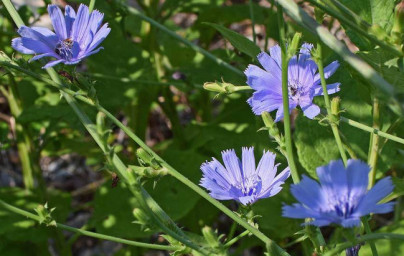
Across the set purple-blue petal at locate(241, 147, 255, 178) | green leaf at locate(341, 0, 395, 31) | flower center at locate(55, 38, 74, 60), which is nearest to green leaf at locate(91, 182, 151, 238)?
purple-blue petal at locate(241, 147, 255, 178)

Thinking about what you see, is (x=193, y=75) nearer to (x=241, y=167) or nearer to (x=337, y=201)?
(x=241, y=167)

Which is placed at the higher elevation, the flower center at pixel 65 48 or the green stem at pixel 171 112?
the flower center at pixel 65 48

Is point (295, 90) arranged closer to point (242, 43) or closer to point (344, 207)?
point (242, 43)

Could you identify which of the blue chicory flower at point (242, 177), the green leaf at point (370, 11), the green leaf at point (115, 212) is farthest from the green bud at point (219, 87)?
the green leaf at point (115, 212)

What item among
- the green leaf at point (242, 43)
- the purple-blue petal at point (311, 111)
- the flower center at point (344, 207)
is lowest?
the flower center at point (344, 207)

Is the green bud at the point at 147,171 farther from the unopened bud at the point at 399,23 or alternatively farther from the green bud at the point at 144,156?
the unopened bud at the point at 399,23
